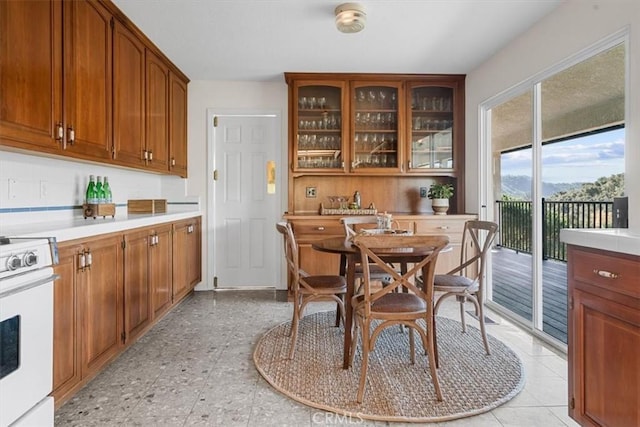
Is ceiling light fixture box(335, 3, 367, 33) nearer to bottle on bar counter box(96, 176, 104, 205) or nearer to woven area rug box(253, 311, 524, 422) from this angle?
bottle on bar counter box(96, 176, 104, 205)

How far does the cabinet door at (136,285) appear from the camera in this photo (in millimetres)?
2359

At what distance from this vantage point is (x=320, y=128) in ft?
13.1

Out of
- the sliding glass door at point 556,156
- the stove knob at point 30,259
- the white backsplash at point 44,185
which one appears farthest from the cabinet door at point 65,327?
the sliding glass door at point 556,156

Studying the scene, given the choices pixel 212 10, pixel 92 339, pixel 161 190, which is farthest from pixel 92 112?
pixel 161 190

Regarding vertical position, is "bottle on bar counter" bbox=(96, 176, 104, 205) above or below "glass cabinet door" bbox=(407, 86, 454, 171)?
below

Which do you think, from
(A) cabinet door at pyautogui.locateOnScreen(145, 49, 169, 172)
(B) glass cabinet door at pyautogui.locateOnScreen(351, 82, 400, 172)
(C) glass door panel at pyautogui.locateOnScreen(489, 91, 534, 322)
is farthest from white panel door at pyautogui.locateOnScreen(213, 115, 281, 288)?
(C) glass door panel at pyautogui.locateOnScreen(489, 91, 534, 322)

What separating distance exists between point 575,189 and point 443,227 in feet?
4.09

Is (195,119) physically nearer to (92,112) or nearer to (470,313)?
(92,112)

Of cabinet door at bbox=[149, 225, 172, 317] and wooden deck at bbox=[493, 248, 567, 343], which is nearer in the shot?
cabinet door at bbox=[149, 225, 172, 317]

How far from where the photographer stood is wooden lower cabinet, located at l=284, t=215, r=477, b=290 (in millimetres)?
3655

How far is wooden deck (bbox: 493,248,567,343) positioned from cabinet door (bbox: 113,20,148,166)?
140 inches

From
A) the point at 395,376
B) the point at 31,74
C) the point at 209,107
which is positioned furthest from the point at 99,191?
the point at 395,376

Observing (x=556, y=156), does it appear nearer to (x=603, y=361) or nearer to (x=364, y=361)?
(x=603, y=361)

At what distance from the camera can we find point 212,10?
2570 mm
